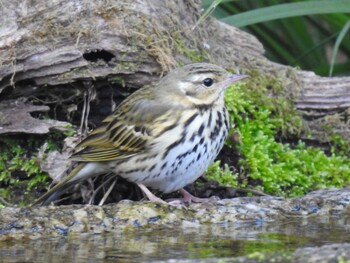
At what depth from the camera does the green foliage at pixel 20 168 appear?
6.58 meters

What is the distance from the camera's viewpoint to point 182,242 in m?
4.93

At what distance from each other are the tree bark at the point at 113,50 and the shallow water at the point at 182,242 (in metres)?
1.78

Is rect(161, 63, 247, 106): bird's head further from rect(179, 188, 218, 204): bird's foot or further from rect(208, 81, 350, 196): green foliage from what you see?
rect(208, 81, 350, 196): green foliage

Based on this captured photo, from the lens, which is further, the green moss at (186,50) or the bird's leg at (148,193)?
the green moss at (186,50)

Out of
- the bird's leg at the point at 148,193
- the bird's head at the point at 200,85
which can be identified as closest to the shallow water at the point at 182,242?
the bird's leg at the point at 148,193

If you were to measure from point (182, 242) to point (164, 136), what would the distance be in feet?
3.73

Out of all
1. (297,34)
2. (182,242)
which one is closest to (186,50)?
(297,34)

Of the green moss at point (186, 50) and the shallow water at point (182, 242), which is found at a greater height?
the green moss at point (186, 50)

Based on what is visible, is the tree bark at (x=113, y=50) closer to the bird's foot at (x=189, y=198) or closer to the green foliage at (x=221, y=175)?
the green foliage at (x=221, y=175)

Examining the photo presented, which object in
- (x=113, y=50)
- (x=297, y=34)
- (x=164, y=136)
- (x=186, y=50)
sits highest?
(x=297, y=34)

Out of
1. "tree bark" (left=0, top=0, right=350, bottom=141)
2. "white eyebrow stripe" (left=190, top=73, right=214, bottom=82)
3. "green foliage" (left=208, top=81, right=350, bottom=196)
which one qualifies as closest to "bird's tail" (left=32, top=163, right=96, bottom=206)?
"tree bark" (left=0, top=0, right=350, bottom=141)

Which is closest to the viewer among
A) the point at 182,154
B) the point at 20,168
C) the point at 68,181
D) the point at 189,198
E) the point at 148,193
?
the point at 182,154

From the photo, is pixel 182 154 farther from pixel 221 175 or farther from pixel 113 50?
pixel 113 50

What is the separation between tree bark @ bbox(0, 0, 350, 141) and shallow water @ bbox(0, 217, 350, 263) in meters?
1.78
